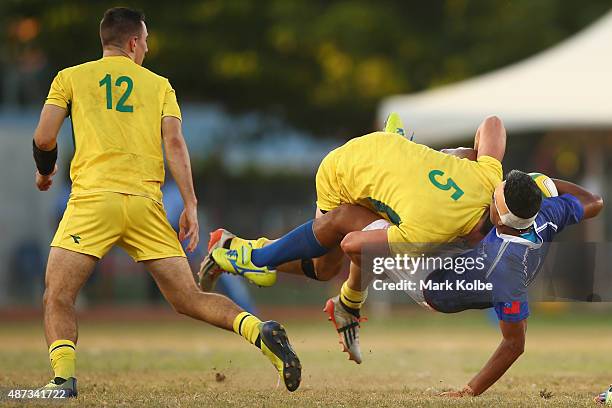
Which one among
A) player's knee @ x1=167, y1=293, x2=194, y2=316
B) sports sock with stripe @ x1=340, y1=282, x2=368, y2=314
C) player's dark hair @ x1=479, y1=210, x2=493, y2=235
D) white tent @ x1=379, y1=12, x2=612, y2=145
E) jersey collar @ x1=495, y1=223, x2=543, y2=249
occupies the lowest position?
player's knee @ x1=167, y1=293, x2=194, y2=316

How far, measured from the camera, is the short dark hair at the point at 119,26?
791cm

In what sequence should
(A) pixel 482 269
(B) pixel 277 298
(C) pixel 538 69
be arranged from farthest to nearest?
1. (B) pixel 277 298
2. (C) pixel 538 69
3. (A) pixel 482 269

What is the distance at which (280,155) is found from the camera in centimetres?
3086

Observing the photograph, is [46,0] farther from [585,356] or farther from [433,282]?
[433,282]

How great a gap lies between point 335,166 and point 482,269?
1162 mm

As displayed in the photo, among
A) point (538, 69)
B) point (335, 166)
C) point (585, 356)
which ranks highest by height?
point (538, 69)

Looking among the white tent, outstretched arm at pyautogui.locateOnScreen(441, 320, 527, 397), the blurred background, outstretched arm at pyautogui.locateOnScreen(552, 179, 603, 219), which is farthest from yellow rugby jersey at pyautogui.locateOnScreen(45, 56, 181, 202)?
the blurred background

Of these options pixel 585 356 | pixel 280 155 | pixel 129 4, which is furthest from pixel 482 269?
pixel 280 155

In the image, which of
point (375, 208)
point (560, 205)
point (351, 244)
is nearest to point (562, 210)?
point (560, 205)

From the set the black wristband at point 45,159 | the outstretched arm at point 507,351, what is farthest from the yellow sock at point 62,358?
the outstretched arm at point 507,351

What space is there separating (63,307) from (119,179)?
84 centimetres

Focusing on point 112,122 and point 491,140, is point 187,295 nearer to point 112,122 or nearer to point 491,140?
point 112,122

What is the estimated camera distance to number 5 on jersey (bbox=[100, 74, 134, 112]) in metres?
7.75

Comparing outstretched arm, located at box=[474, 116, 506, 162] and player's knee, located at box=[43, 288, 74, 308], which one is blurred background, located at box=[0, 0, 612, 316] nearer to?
outstretched arm, located at box=[474, 116, 506, 162]
